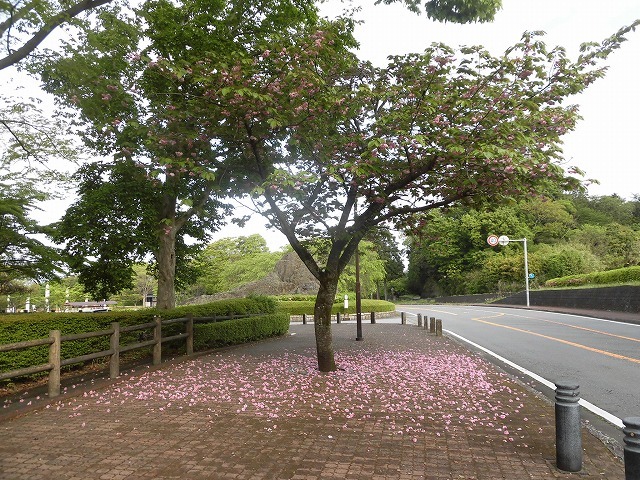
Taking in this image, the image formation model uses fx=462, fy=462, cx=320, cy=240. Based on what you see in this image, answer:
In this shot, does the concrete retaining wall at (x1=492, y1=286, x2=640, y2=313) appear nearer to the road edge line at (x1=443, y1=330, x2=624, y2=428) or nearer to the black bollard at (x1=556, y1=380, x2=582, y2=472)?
the road edge line at (x1=443, y1=330, x2=624, y2=428)

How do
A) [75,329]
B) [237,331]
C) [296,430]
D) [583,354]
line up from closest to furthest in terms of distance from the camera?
[296,430] → [75,329] → [583,354] → [237,331]

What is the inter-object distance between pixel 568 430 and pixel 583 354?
8.66 m

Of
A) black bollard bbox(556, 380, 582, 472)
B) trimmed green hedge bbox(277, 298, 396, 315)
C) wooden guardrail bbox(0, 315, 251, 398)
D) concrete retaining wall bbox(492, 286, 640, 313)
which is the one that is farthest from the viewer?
trimmed green hedge bbox(277, 298, 396, 315)

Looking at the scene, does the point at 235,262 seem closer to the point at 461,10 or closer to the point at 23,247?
the point at 23,247

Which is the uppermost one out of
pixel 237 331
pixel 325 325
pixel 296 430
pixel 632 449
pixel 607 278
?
pixel 607 278

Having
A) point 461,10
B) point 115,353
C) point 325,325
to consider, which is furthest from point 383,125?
point 115,353

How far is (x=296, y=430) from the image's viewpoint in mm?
5641

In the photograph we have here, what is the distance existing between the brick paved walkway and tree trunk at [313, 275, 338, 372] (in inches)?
14.4

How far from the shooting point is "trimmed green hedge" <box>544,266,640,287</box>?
90.9ft

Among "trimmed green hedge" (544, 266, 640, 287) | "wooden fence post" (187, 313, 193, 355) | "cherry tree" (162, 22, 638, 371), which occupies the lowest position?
"wooden fence post" (187, 313, 193, 355)

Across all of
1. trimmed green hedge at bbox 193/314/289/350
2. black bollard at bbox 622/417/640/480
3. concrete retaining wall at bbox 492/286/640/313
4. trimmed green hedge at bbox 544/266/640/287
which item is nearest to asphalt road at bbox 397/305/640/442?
black bollard at bbox 622/417/640/480

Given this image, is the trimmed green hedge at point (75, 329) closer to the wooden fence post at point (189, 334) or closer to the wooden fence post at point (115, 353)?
the wooden fence post at point (189, 334)

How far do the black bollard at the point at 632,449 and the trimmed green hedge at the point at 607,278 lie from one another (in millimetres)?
Result: 28387

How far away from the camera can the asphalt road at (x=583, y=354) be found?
773 cm
